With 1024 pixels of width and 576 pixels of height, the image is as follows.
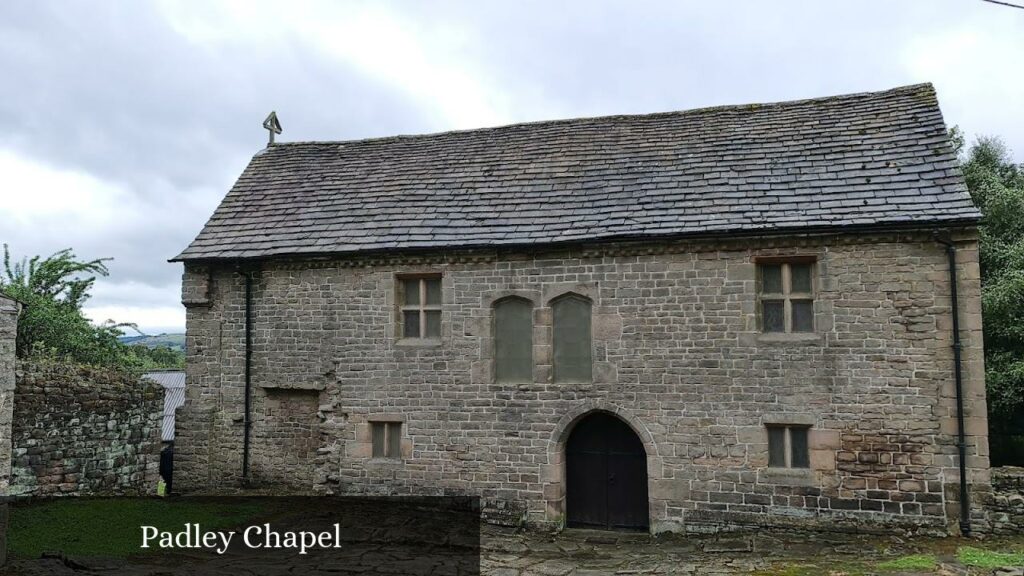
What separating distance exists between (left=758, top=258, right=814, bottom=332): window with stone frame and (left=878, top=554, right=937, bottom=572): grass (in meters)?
3.39

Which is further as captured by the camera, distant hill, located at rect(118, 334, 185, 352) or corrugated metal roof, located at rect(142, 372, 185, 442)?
distant hill, located at rect(118, 334, 185, 352)

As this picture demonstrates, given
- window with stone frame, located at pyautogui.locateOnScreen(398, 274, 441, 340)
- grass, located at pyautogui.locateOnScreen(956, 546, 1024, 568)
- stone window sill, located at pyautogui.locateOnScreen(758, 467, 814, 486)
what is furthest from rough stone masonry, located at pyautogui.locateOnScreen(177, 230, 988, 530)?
grass, located at pyautogui.locateOnScreen(956, 546, 1024, 568)

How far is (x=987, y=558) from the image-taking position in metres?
8.39

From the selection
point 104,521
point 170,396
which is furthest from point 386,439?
point 170,396

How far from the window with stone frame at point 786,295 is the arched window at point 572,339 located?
2806 mm

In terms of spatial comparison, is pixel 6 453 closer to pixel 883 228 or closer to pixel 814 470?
pixel 814 470

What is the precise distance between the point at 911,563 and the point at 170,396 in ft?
87.7

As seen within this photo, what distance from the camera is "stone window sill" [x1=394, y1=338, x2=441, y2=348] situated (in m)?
12.1

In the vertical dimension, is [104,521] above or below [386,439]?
below

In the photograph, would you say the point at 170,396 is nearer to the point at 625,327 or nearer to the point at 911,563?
the point at 625,327

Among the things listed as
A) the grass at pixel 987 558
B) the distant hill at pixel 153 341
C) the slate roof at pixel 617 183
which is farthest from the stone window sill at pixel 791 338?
the distant hill at pixel 153 341

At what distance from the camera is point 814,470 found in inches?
397

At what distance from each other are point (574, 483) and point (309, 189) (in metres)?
8.27

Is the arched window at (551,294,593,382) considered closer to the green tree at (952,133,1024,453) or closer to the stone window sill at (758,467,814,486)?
the stone window sill at (758,467,814,486)
